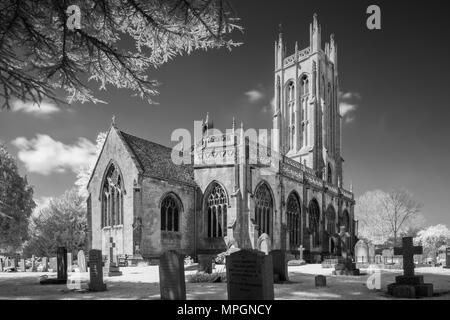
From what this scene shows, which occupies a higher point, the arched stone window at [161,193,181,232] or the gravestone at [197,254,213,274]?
the arched stone window at [161,193,181,232]

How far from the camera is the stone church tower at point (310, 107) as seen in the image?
48.5 meters

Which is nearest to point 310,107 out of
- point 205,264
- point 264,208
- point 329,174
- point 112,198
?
point 329,174

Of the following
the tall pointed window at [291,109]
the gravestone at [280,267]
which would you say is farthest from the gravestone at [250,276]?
the tall pointed window at [291,109]

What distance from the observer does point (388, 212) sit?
5622 cm

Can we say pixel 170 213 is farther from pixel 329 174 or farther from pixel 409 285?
pixel 329 174

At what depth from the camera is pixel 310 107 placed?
4853 cm

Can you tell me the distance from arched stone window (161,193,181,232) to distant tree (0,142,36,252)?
50.6 feet

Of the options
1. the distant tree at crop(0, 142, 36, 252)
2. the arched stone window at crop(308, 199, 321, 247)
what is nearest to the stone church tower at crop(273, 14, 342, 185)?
the arched stone window at crop(308, 199, 321, 247)

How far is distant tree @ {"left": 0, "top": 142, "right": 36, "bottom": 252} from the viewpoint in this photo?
117ft

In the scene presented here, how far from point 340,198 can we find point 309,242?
1092 centimetres

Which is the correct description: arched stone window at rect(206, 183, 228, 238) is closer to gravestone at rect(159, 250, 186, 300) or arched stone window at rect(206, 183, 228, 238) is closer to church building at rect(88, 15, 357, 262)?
church building at rect(88, 15, 357, 262)

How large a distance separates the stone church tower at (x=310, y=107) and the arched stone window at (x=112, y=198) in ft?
84.7
